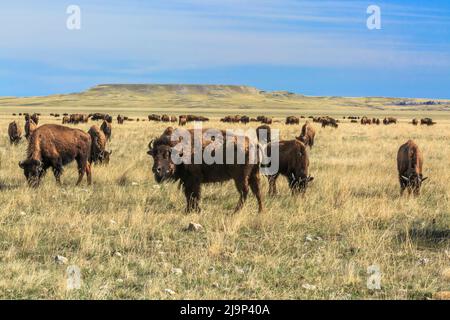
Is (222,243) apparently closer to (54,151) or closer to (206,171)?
(206,171)

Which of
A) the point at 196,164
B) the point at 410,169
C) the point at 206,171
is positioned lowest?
the point at 410,169

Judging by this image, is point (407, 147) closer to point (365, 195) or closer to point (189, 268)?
point (365, 195)

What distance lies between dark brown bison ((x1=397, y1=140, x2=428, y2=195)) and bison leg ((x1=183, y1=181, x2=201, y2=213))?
4780 millimetres

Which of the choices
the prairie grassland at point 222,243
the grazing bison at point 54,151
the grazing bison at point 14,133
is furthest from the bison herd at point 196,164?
the grazing bison at point 14,133

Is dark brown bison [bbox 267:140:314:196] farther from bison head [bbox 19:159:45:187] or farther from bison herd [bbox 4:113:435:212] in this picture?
bison head [bbox 19:159:45:187]

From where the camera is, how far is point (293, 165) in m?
12.0

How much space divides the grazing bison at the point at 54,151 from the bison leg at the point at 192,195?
12.9ft

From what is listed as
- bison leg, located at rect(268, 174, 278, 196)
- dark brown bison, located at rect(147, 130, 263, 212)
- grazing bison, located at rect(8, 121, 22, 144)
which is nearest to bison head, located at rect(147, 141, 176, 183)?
dark brown bison, located at rect(147, 130, 263, 212)

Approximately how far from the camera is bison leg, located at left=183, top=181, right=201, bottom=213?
967 centimetres

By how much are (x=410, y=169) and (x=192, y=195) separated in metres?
5.18

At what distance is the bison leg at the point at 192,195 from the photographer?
31.7 feet

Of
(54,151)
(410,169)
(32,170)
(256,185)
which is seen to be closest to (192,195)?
(256,185)
